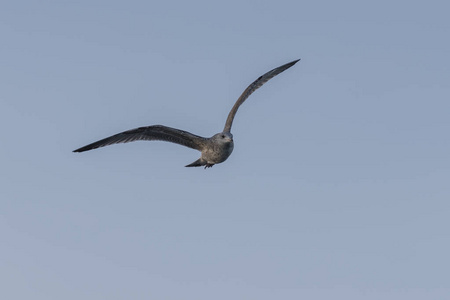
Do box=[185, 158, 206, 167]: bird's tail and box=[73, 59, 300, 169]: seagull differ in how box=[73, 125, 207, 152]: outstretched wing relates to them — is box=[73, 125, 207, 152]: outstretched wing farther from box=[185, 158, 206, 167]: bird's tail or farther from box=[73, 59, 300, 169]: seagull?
box=[185, 158, 206, 167]: bird's tail

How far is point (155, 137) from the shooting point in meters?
38.9

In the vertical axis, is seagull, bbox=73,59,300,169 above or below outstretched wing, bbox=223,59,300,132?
below

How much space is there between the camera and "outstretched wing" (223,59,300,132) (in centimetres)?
4053

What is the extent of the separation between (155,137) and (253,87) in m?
8.21

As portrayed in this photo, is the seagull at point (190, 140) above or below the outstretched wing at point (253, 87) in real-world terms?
below

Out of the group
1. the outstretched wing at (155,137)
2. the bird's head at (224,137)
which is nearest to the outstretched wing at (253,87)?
the outstretched wing at (155,137)

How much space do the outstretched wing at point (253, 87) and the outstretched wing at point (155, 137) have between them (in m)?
2.29

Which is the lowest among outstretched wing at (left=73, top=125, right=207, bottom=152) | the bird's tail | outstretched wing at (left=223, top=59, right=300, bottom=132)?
the bird's tail

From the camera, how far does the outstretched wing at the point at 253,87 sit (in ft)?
133

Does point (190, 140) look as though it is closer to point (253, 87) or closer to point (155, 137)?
point (155, 137)

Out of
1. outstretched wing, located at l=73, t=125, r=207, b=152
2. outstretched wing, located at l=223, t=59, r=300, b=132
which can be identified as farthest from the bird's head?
outstretched wing, located at l=223, t=59, r=300, b=132

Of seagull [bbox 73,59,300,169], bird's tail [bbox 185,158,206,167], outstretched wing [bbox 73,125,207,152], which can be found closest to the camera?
seagull [bbox 73,59,300,169]

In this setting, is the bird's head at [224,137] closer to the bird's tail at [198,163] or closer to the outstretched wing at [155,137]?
the outstretched wing at [155,137]

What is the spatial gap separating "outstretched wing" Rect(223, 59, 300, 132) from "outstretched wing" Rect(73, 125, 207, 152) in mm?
2285
